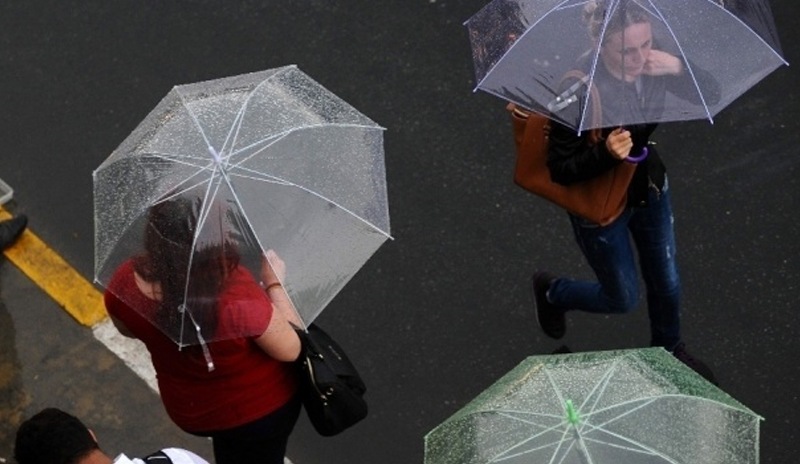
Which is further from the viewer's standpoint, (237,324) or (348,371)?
(348,371)

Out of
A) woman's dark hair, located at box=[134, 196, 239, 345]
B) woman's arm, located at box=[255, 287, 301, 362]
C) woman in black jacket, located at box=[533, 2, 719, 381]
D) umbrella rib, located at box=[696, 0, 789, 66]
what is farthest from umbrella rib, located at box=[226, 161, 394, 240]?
umbrella rib, located at box=[696, 0, 789, 66]

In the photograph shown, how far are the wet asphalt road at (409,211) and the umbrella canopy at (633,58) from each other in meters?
1.54

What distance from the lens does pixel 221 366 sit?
4.45 meters

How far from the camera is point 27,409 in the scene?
6.07 m

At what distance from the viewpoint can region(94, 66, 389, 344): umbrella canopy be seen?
4262 mm

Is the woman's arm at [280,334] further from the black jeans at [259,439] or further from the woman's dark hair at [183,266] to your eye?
the black jeans at [259,439]

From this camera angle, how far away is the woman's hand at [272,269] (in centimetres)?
434

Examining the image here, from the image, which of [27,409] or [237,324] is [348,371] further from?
[27,409]

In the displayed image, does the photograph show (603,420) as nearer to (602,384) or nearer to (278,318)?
(602,384)

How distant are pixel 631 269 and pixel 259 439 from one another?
158 centimetres

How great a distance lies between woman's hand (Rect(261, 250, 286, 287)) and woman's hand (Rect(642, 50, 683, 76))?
1352 mm

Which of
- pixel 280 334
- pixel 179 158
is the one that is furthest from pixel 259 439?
pixel 179 158

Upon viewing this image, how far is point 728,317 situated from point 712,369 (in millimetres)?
266

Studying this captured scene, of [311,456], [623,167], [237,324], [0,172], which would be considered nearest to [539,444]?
[237,324]
